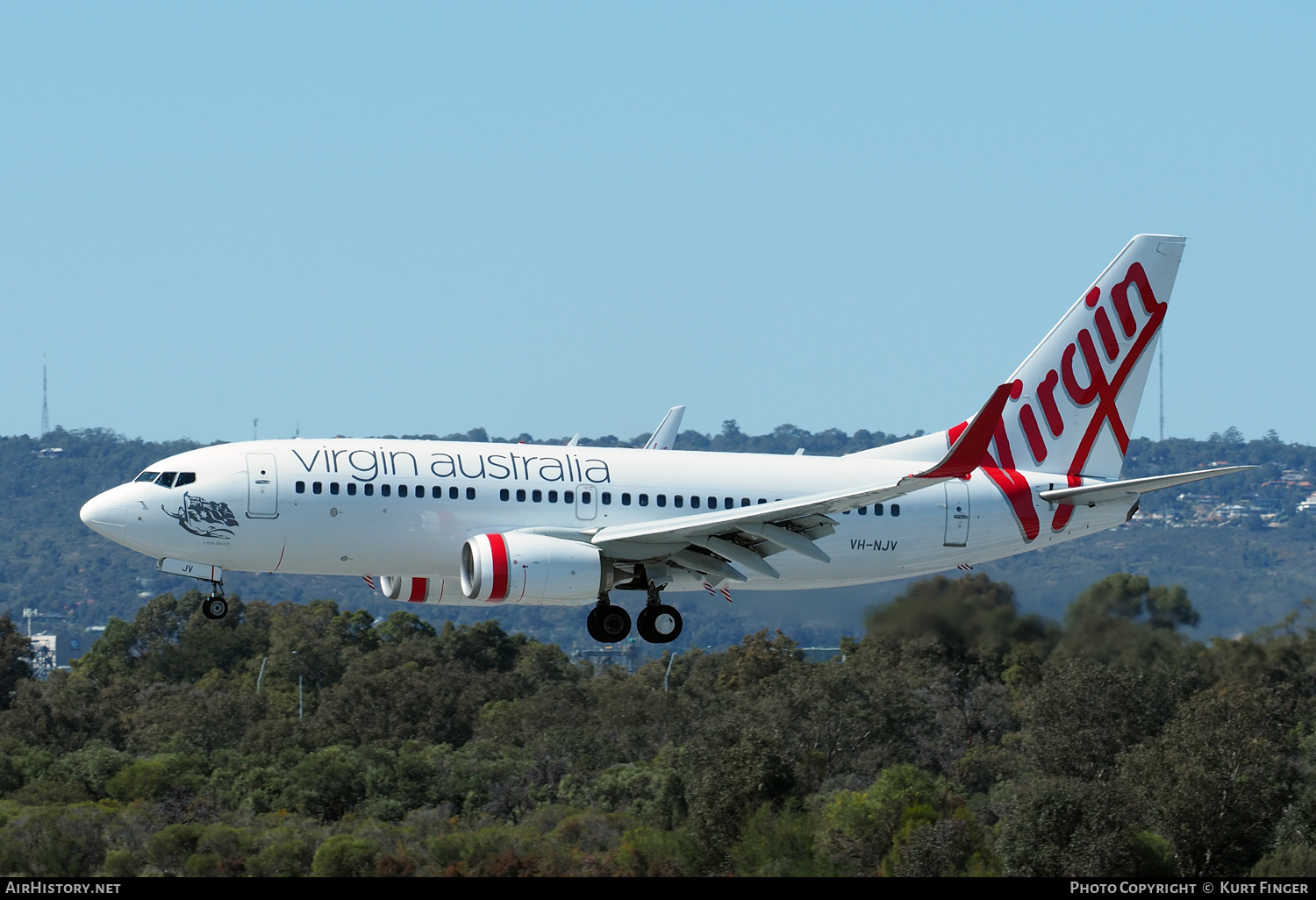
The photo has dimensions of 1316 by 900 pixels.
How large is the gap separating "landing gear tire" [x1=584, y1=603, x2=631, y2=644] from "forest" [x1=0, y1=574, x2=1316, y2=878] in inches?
378

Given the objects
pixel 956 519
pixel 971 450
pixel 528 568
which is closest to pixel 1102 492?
pixel 956 519

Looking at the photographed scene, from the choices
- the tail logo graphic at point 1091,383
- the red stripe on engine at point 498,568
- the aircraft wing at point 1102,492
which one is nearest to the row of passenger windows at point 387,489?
the red stripe on engine at point 498,568

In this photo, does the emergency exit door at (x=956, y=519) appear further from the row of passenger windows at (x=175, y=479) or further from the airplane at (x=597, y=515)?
the row of passenger windows at (x=175, y=479)

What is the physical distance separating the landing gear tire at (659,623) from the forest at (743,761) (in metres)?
8.41

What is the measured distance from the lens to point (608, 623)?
37.8 m

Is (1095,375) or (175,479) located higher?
(1095,375)

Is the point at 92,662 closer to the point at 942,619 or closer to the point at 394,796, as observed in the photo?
the point at 394,796

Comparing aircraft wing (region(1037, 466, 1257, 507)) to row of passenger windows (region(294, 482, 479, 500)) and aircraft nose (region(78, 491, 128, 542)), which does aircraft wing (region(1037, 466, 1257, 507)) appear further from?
aircraft nose (region(78, 491, 128, 542))

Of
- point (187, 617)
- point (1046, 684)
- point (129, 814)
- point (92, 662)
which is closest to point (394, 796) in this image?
point (129, 814)

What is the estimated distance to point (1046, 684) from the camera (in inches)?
3386

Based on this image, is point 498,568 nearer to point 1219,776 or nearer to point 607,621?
point 607,621

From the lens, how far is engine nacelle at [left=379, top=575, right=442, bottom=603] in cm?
3916

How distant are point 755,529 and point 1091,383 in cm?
1190

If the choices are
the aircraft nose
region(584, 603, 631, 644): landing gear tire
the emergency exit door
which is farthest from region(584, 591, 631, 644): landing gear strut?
the aircraft nose
